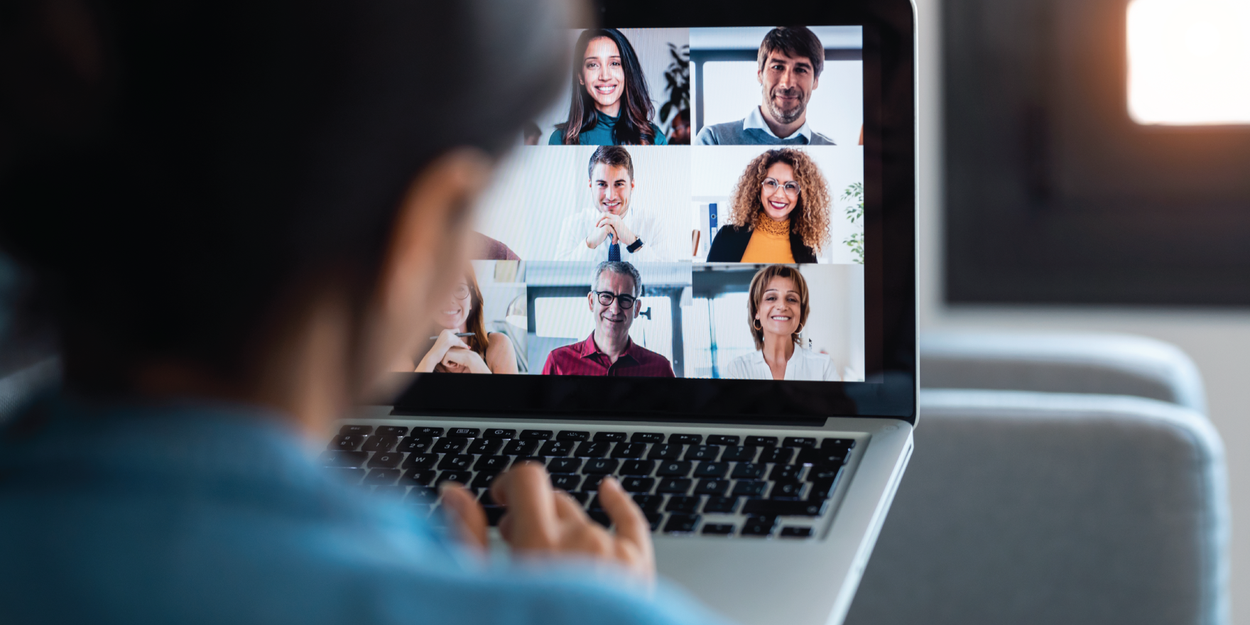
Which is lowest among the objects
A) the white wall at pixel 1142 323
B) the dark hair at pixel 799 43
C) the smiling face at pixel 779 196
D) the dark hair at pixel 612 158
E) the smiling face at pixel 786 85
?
the white wall at pixel 1142 323

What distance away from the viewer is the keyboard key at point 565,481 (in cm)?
69

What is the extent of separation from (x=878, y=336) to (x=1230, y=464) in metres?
1.43

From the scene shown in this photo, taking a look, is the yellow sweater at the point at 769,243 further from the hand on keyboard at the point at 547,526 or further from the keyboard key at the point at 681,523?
the hand on keyboard at the point at 547,526

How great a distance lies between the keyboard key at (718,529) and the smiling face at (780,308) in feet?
0.64

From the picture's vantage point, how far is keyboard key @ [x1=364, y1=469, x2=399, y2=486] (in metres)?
0.72

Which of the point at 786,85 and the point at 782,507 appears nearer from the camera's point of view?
the point at 782,507

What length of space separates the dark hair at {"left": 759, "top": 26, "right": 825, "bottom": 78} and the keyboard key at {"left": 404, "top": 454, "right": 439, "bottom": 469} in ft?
1.23

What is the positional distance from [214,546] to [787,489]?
0.45 m

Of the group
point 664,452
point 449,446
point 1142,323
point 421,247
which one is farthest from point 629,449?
point 1142,323

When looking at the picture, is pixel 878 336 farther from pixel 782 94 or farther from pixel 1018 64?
pixel 1018 64

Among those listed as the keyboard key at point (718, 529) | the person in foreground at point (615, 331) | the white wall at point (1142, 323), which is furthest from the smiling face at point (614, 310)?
the white wall at point (1142, 323)

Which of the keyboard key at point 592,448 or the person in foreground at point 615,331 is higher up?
the person in foreground at point 615,331

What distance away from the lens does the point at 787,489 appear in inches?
26.1

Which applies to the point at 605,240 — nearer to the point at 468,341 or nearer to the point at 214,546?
the point at 468,341
